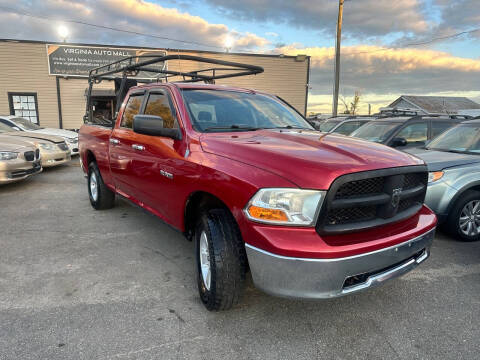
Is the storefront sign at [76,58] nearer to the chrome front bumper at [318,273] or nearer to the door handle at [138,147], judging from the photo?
the door handle at [138,147]

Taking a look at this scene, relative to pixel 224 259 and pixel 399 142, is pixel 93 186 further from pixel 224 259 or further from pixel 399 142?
pixel 399 142

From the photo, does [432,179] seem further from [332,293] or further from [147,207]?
[147,207]

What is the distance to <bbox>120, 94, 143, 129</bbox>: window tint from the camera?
4.11 meters

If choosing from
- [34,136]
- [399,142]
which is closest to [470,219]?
[399,142]

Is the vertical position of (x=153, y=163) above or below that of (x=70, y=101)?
below

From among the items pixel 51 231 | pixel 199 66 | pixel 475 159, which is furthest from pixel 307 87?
pixel 51 231

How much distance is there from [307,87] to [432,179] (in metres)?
17.0

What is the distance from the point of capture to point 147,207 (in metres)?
3.75

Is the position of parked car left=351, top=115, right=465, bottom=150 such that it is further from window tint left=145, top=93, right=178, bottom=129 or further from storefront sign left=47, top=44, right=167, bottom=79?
storefront sign left=47, top=44, right=167, bottom=79

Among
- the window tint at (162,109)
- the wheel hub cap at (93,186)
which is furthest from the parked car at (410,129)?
the wheel hub cap at (93,186)

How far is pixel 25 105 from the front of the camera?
1664 centimetres

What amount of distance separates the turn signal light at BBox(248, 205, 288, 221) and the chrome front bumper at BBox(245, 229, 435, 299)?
0.21 meters

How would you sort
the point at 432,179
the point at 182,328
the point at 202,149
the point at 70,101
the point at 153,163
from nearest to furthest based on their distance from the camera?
the point at 182,328 → the point at 202,149 → the point at 153,163 → the point at 432,179 → the point at 70,101

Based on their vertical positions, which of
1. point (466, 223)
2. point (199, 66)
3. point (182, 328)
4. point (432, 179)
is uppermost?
point (199, 66)
